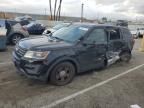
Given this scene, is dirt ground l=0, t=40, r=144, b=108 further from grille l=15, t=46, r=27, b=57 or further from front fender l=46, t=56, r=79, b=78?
grille l=15, t=46, r=27, b=57

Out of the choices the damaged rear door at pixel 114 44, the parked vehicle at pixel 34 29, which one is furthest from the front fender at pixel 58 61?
the parked vehicle at pixel 34 29

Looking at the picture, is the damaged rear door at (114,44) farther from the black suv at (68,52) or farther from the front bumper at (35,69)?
the front bumper at (35,69)

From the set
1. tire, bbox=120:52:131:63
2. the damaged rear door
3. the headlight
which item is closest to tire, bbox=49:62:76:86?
the headlight

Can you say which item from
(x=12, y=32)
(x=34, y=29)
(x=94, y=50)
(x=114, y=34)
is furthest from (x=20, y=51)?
(x=34, y=29)

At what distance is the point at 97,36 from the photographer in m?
6.99

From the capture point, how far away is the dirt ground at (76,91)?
191 inches

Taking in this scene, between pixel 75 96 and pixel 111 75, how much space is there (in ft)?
7.51

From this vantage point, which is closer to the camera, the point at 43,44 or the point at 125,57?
the point at 43,44

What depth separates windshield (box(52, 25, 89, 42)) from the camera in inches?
259

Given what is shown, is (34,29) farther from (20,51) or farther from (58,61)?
(58,61)

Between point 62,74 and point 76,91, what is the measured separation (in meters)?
0.63

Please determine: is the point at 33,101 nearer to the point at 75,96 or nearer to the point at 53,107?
the point at 53,107

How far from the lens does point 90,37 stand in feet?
22.0

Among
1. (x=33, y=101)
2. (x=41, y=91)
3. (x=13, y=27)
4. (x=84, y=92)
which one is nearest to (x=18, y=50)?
(x=41, y=91)
